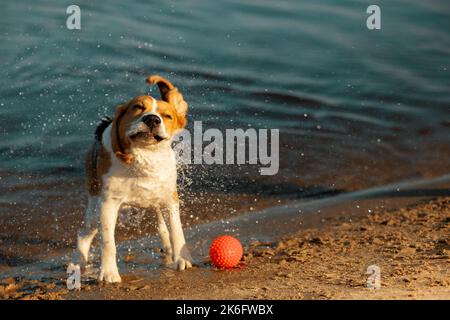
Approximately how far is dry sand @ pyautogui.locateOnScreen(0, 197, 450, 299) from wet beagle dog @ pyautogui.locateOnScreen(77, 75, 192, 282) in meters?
0.34

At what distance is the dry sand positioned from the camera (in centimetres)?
Result: 600

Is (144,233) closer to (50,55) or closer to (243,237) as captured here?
(243,237)

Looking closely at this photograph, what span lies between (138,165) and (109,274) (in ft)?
2.97

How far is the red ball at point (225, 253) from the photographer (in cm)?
688

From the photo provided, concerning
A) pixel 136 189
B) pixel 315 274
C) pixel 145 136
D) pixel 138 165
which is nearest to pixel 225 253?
pixel 315 274

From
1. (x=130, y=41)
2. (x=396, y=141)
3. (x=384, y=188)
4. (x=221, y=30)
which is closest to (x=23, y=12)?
(x=130, y=41)

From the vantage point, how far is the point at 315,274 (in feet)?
21.4

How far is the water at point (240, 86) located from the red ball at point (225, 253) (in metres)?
2.27

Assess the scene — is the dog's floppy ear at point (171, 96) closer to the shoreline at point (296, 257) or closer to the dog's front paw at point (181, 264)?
the dog's front paw at point (181, 264)

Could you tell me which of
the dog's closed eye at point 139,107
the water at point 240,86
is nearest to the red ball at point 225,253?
the dog's closed eye at point 139,107

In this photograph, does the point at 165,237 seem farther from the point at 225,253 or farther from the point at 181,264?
the point at 225,253
